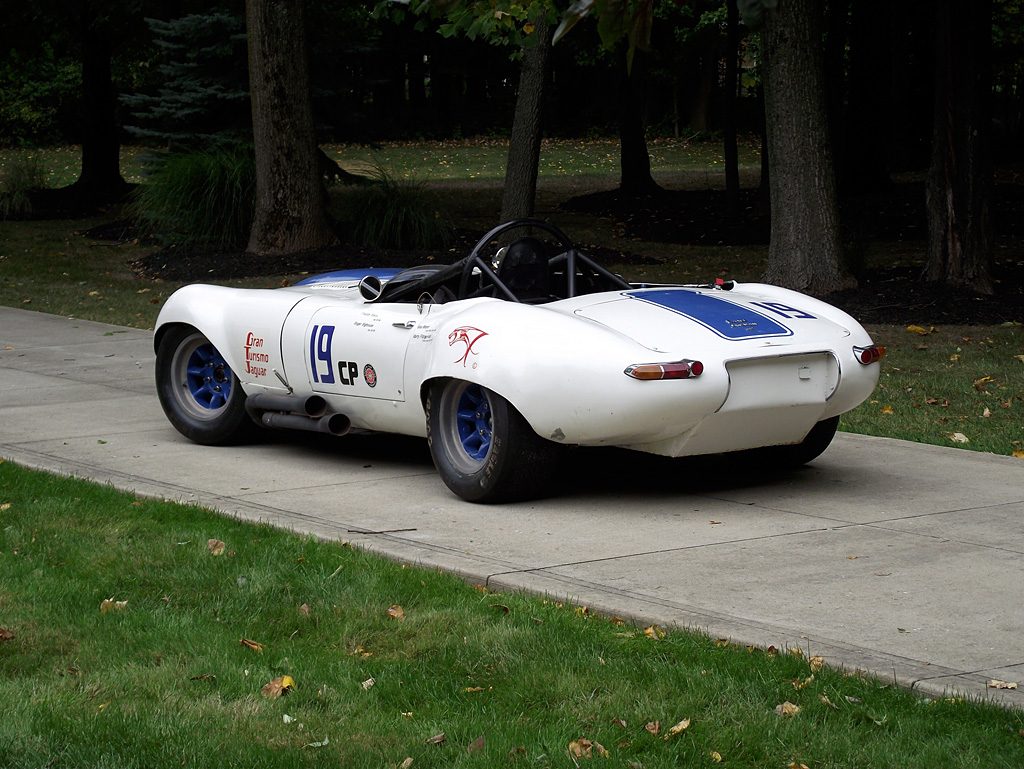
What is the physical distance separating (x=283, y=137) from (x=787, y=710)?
15.0m

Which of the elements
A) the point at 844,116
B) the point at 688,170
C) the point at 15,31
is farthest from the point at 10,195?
the point at 688,170

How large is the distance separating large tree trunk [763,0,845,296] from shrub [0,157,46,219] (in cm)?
1629

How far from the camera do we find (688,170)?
121 feet

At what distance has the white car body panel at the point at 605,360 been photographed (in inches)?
227

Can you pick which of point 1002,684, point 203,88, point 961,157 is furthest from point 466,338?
point 203,88

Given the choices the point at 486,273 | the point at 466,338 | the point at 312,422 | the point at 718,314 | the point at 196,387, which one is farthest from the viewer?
the point at 196,387

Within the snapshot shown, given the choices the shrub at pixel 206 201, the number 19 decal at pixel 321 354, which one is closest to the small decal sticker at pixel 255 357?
the number 19 decal at pixel 321 354

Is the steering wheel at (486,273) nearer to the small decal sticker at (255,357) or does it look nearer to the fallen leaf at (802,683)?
the small decal sticker at (255,357)

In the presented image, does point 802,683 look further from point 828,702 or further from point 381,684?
point 381,684

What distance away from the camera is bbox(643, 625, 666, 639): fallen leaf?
4207 millimetres

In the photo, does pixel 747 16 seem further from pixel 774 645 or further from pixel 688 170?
pixel 688 170

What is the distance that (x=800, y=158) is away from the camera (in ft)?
42.8

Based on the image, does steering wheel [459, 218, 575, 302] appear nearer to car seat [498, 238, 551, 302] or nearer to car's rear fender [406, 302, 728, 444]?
car seat [498, 238, 551, 302]

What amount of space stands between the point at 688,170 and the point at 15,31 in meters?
18.1
